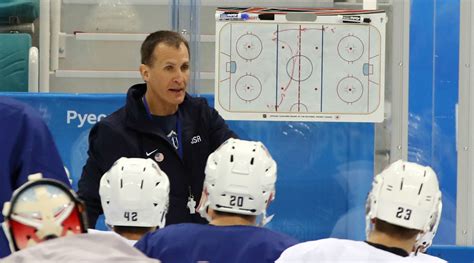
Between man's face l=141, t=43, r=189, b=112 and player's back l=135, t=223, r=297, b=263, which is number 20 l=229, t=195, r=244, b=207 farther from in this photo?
man's face l=141, t=43, r=189, b=112

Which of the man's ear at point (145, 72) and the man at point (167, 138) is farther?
the man's ear at point (145, 72)

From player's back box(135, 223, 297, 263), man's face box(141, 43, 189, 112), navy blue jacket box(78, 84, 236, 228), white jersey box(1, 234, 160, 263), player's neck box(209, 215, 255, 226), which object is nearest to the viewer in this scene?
white jersey box(1, 234, 160, 263)

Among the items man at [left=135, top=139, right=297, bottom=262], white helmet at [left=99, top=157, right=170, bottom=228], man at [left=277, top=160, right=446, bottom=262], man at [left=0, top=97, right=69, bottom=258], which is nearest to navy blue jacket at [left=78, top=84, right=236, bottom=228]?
white helmet at [left=99, top=157, right=170, bottom=228]

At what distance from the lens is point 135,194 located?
165 inches

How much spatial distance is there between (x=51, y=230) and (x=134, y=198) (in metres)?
1.57

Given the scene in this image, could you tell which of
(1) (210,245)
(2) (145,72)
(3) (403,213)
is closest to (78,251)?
(1) (210,245)

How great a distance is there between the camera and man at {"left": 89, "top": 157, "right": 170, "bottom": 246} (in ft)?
13.6

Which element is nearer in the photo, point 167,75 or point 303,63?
point 167,75

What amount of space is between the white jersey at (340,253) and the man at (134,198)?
0.59 metres

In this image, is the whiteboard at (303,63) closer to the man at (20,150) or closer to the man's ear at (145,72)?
the man's ear at (145,72)

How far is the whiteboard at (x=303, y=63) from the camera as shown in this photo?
244 inches

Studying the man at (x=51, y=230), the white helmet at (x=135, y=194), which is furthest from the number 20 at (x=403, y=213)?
the man at (x=51, y=230)

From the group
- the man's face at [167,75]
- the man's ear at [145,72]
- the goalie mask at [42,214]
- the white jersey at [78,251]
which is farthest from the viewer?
the man's ear at [145,72]

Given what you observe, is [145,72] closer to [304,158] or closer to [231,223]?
[304,158]
